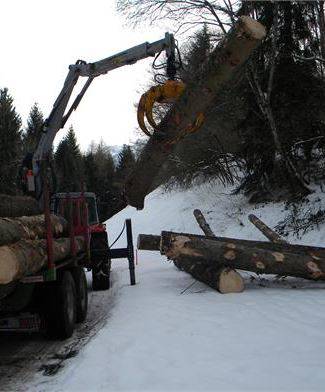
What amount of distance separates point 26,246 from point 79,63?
6381 millimetres

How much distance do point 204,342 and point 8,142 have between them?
3882 centimetres

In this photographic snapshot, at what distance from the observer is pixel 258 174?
789 inches

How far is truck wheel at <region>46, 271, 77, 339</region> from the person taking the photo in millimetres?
7191

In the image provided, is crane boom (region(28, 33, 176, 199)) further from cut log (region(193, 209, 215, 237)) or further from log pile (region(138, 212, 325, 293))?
cut log (region(193, 209, 215, 237))

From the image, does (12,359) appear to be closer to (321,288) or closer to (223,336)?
(223,336)

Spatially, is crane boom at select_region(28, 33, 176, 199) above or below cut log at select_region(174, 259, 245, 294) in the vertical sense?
above

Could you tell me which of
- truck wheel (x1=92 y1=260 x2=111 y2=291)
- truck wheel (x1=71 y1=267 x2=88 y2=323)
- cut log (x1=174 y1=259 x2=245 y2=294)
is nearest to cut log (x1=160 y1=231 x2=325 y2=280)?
cut log (x1=174 y1=259 x2=245 y2=294)

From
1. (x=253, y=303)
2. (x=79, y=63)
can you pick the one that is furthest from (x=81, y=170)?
(x=253, y=303)

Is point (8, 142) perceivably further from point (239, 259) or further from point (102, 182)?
point (239, 259)

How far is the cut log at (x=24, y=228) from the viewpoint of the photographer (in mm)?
6082

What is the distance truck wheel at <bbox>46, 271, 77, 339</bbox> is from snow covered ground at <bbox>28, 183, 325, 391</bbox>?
50cm

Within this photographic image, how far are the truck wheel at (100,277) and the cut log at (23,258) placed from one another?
4.11 m

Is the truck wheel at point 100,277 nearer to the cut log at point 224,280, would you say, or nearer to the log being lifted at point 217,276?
the log being lifted at point 217,276

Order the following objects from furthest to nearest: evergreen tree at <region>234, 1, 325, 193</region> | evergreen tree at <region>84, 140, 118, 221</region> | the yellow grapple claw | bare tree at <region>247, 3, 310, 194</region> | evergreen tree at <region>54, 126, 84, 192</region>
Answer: evergreen tree at <region>54, 126, 84, 192</region>, evergreen tree at <region>84, 140, 118, 221</region>, evergreen tree at <region>234, 1, 325, 193</region>, bare tree at <region>247, 3, 310, 194</region>, the yellow grapple claw
